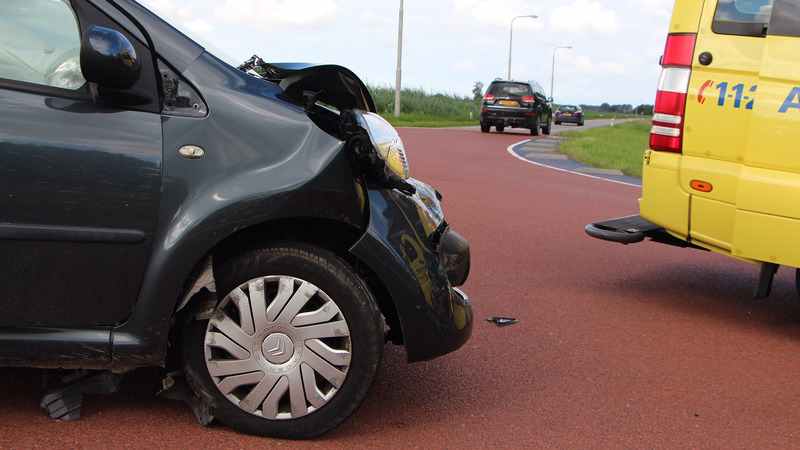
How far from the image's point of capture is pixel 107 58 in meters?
2.64

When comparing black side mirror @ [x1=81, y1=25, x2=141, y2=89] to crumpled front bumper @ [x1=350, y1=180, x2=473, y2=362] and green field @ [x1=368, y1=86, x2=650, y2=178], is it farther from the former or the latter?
green field @ [x1=368, y1=86, x2=650, y2=178]

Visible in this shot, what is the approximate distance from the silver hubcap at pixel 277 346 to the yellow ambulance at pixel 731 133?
8.67 feet

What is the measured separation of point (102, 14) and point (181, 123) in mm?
486

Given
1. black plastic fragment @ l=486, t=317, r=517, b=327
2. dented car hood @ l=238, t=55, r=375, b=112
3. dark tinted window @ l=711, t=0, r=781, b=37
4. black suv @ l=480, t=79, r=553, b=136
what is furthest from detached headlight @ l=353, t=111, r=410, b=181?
black suv @ l=480, t=79, r=553, b=136

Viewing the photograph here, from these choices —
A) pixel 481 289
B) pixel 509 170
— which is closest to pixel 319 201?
pixel 481 289

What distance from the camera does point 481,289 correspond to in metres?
5.34

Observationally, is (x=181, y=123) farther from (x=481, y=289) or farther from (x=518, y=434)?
(x=481, y=289)

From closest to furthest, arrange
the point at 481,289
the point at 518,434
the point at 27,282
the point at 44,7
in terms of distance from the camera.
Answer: the point at 27,282
the point at 44,7
the point at 518,434
the point at 481,289

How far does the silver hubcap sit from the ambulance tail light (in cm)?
272

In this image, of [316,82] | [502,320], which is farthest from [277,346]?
[502,320]

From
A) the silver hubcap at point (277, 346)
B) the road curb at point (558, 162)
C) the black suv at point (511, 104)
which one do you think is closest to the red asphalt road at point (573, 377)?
the silver hubcap at point (277, 346)

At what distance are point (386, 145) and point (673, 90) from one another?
Answer: 92.4 inches

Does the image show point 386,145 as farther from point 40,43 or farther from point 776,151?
point 776,151

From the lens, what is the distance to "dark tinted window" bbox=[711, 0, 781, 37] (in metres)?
4.42
